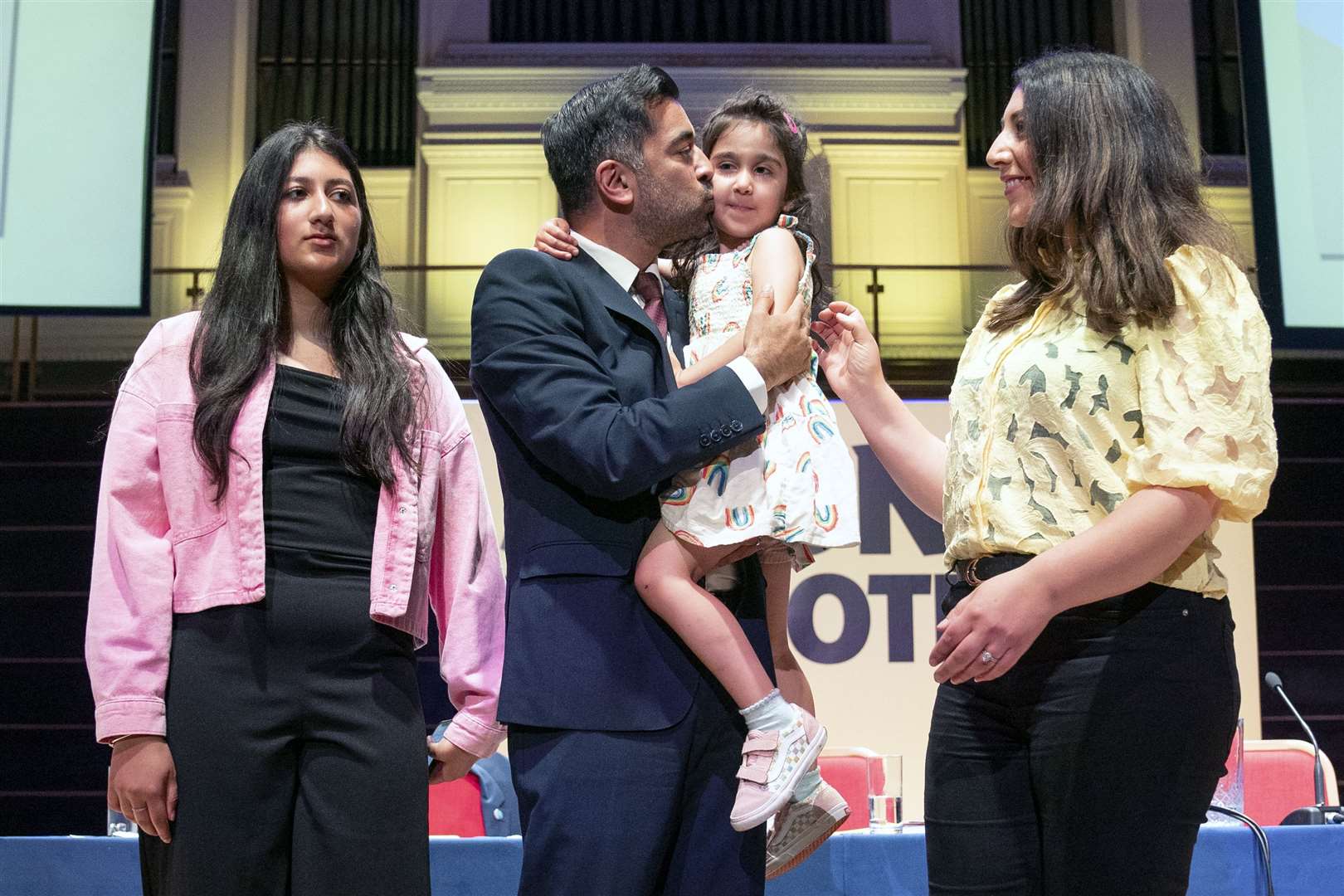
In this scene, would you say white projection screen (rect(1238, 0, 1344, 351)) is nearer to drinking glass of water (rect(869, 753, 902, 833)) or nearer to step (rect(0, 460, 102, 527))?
drinking glass of water (rect(869, 753, 902, 833))

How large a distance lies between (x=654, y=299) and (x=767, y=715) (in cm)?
59

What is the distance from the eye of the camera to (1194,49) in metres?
9.22

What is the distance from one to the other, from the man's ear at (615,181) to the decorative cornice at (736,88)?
24.2 ft

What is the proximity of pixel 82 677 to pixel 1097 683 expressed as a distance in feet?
17.0

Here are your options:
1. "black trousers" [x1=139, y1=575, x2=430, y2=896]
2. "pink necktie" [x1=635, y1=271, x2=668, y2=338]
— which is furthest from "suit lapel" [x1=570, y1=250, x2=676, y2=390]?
"black trousers" [x1=139, y1=575, x2=430, y2=896]

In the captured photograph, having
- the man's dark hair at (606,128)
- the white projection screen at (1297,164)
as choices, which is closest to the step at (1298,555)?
the white projection screen at (1297,164)

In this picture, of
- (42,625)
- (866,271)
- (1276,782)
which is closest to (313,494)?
Result: (1276,782)

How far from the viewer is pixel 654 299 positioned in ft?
5.72

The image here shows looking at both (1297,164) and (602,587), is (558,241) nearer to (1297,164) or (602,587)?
(602,587)

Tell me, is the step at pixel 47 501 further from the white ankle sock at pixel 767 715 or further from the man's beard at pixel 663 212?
the white ankle sock at pixel 767 715

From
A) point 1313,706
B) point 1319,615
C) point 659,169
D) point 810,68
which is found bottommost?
point 1313,706

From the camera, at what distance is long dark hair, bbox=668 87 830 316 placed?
77.9 inches

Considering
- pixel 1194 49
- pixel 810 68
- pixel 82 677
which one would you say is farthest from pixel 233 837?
pixel 1194 49

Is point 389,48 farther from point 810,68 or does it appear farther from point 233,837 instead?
point 233,837
